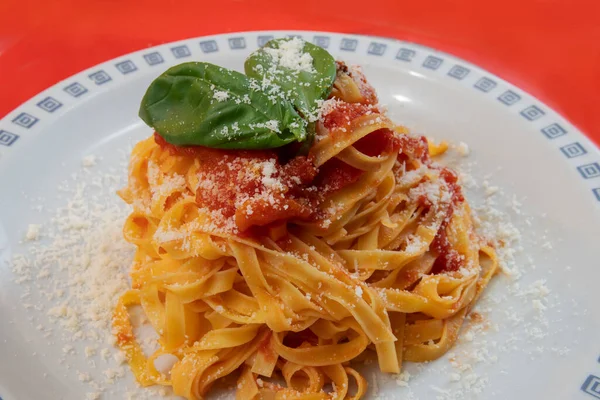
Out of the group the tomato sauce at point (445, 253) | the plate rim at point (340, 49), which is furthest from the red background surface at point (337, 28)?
the tomato sauce at point (445, 253)

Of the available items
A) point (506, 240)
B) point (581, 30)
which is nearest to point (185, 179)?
point (506, 240)

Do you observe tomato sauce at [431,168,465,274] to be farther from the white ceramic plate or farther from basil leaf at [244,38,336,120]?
basil leaf at [244,38,336,120]

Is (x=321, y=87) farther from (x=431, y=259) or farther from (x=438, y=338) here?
(x=438, y=338)

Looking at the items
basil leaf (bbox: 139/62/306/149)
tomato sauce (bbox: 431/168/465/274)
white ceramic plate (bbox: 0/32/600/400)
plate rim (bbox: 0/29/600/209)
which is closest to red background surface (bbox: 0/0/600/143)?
plate rim (bbox: 0/29/600/209)

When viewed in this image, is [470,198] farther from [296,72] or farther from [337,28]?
[337,28]

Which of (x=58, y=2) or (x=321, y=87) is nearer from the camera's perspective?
(x=321, y=87)

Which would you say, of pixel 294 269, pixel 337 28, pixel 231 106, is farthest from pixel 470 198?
pixel 337 28
